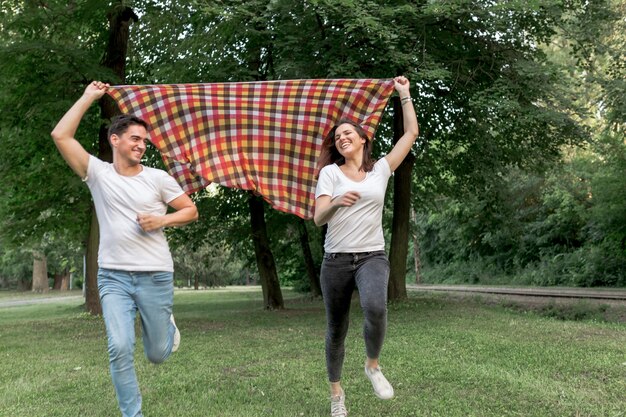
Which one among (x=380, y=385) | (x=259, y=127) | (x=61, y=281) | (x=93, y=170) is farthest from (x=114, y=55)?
(x=61, y=281)

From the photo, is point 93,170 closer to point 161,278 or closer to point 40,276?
point 161,278

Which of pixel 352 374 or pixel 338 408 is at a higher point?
pixel 338 408

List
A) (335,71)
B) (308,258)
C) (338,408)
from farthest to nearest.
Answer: (308,258), (335,71), (338,408)

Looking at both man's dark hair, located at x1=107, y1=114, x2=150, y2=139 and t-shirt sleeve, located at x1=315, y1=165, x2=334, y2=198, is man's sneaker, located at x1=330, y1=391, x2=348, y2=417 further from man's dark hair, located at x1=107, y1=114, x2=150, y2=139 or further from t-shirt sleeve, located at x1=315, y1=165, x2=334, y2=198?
man's dark hair, located at x1=107, y1=114, x2=150, y2=139

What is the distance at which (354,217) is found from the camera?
197 inches

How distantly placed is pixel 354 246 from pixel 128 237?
6.05 ft

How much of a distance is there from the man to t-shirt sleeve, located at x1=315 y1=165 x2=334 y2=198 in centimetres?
109

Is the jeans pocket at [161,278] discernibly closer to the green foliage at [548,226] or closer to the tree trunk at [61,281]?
the green foliage at [548,226]

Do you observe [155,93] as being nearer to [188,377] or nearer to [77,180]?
[188,377]

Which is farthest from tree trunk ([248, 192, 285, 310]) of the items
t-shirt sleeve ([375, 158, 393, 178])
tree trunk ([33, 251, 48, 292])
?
tree trunk ([33, 251, 48, 292])

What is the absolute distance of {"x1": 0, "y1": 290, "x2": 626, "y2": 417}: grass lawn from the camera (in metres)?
5.70

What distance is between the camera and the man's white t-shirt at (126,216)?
175 inches

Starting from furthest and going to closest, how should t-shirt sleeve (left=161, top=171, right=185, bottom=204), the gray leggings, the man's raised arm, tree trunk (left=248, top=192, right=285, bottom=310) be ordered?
tree trunk (left=248, top=192, right=285, bottom=310), the gray leggings, t-shirt sleeve (left=161, top=171, right=185, bottom=204), the man's raised arm

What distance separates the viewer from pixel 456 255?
47281mm
